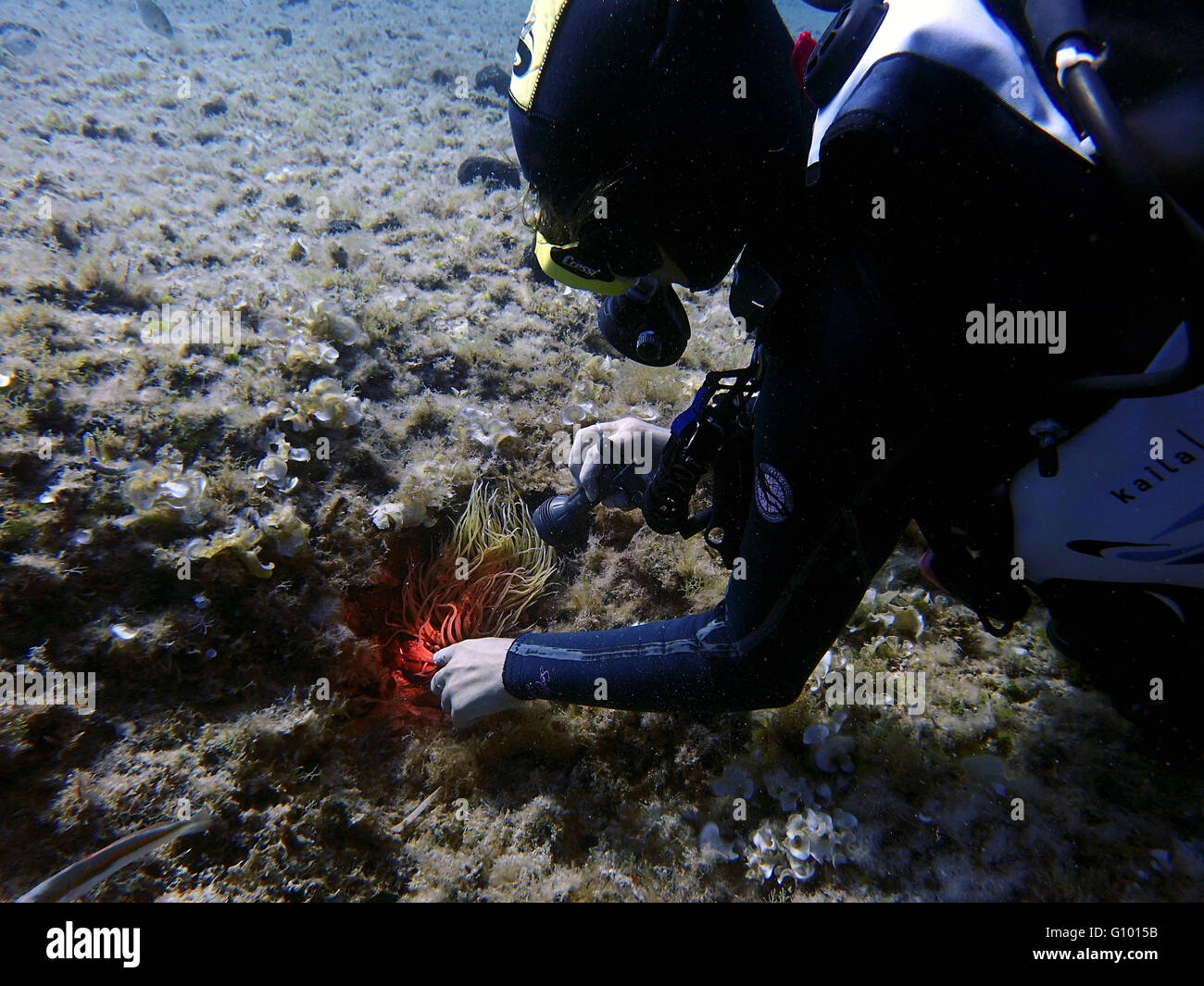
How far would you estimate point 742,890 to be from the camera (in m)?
1.96

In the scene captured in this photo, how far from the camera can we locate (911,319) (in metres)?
1.24

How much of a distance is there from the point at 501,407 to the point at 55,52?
1501 cm

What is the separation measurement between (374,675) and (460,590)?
0.68 meters

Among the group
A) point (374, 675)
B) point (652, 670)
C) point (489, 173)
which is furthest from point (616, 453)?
point (489, 173)

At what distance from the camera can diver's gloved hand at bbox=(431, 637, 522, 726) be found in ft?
7.02

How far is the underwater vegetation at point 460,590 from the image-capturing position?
9.68 feet

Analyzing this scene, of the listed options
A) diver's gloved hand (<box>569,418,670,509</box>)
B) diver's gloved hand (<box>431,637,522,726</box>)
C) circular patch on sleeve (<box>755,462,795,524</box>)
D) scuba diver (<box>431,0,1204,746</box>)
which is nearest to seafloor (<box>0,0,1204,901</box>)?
diver's gloved hand (<box>431,637,522,726</box>)

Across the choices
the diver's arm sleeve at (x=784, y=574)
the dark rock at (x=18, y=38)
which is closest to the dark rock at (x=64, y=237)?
the diver's arm sleeve at (x=784, y=574)

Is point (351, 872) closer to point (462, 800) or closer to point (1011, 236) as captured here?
point (462, 800)

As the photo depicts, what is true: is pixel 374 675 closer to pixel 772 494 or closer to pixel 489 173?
pixel 772 494

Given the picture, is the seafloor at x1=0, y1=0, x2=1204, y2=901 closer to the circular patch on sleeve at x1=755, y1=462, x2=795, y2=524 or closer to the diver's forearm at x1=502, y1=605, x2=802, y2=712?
the diver's forearm at x1=502, y1=605, x2=802, y2=712

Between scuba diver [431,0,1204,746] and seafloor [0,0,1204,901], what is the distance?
0.62 m

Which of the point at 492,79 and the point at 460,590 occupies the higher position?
the point at 492,79

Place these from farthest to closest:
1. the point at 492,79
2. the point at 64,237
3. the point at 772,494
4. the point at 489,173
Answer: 1. the point at 492,79
2. the point at 489,173
3. the point at 64,237
4. the point at 772,494
